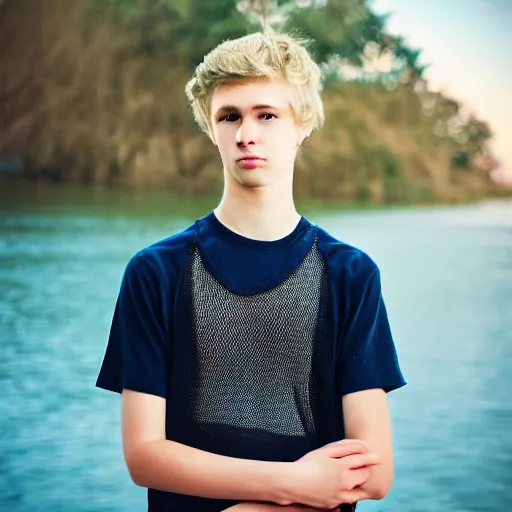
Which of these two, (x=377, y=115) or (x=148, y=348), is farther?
(x=377, y=115)

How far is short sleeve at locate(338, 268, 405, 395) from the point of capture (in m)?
1.21

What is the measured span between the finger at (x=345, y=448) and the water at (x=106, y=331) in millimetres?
965

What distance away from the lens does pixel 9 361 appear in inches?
97.4

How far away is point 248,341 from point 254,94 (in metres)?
0.32

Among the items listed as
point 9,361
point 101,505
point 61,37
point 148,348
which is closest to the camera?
point 148,348

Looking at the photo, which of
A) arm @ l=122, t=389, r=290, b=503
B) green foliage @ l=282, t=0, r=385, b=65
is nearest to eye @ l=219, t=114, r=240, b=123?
arm @ l=122, t=389, r=290, b=503

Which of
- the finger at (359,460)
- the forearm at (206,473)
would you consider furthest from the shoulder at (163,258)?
the finger at (359,460)

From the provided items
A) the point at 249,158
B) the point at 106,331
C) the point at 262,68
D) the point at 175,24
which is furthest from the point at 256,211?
the point at 175,24

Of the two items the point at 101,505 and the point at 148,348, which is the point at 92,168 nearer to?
the point at 101,505

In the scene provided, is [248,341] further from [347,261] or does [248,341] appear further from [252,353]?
[347,261]

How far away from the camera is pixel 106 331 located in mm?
2719

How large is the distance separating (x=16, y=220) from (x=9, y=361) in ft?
2.00

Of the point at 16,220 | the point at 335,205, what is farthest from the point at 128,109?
the point at 335,205

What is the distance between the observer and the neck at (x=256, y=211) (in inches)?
48.3
